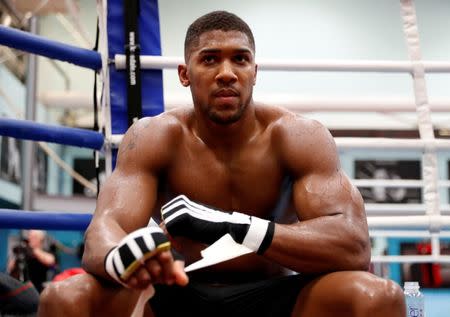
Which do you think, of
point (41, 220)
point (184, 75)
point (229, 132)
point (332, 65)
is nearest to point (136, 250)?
point (229, 132)

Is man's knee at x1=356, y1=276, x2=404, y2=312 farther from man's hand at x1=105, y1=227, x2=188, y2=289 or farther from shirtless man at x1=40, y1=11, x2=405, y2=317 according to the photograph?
man's hand at x1=105, y1=227, x2=188, y2=289

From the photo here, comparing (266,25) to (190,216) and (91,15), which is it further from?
(190,216)

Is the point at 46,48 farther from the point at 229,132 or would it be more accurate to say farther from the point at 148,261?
the point at 148,261

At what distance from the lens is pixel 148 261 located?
122 centimetres

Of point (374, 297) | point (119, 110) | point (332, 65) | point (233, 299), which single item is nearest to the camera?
point (374, 297)

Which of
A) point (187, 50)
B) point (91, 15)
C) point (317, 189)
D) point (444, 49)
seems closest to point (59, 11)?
point (91, 15)

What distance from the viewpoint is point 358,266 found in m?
1.54

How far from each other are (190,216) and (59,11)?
4390 millimetres

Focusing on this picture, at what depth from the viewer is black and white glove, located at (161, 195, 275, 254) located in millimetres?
1463

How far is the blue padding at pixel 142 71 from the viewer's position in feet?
8.52

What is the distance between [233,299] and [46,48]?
1236mm

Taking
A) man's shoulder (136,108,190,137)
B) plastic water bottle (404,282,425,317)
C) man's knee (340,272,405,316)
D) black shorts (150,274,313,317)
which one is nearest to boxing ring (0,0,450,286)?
plastic water bottle (404,282,425,317)

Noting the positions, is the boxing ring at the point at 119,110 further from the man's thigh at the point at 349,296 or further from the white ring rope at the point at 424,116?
the man's thigh at the point at 349,296

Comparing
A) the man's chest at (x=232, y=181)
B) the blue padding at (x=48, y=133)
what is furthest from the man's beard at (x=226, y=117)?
the blue padding at (x=48, y=133)
